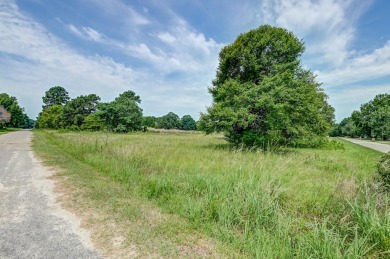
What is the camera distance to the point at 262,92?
1446 centimetres

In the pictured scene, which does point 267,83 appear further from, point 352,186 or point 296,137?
point 352,186

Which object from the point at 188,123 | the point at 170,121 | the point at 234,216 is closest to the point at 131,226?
the point at 234,216

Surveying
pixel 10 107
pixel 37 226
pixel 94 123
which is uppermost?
pixel 10 107

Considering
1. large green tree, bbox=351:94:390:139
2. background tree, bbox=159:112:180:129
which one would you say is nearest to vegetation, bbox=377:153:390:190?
large green tree, bbox=351:94:390:139

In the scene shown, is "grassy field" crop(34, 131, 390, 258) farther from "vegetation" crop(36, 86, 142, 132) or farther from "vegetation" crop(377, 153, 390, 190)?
"vegetation" crop(36, 86, 142, 132)

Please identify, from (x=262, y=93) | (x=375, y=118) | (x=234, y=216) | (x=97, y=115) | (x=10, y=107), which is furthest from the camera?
(x=10, y=107)

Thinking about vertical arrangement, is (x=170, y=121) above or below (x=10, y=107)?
below

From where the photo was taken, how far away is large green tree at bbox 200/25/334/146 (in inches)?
572

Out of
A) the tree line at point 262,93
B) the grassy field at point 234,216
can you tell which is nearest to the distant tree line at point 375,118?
the tree line at point 262,93

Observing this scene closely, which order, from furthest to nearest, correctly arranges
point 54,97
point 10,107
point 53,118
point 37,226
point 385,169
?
point 54,97 < point 53,118 < point 10,107 < point 385,169 < point 37,226

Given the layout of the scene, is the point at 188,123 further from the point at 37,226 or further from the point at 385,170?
the point at 37,226

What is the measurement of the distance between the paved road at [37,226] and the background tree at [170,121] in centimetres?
9852

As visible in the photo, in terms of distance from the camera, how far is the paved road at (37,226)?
307 cm

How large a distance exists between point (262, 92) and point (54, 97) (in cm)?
9868
